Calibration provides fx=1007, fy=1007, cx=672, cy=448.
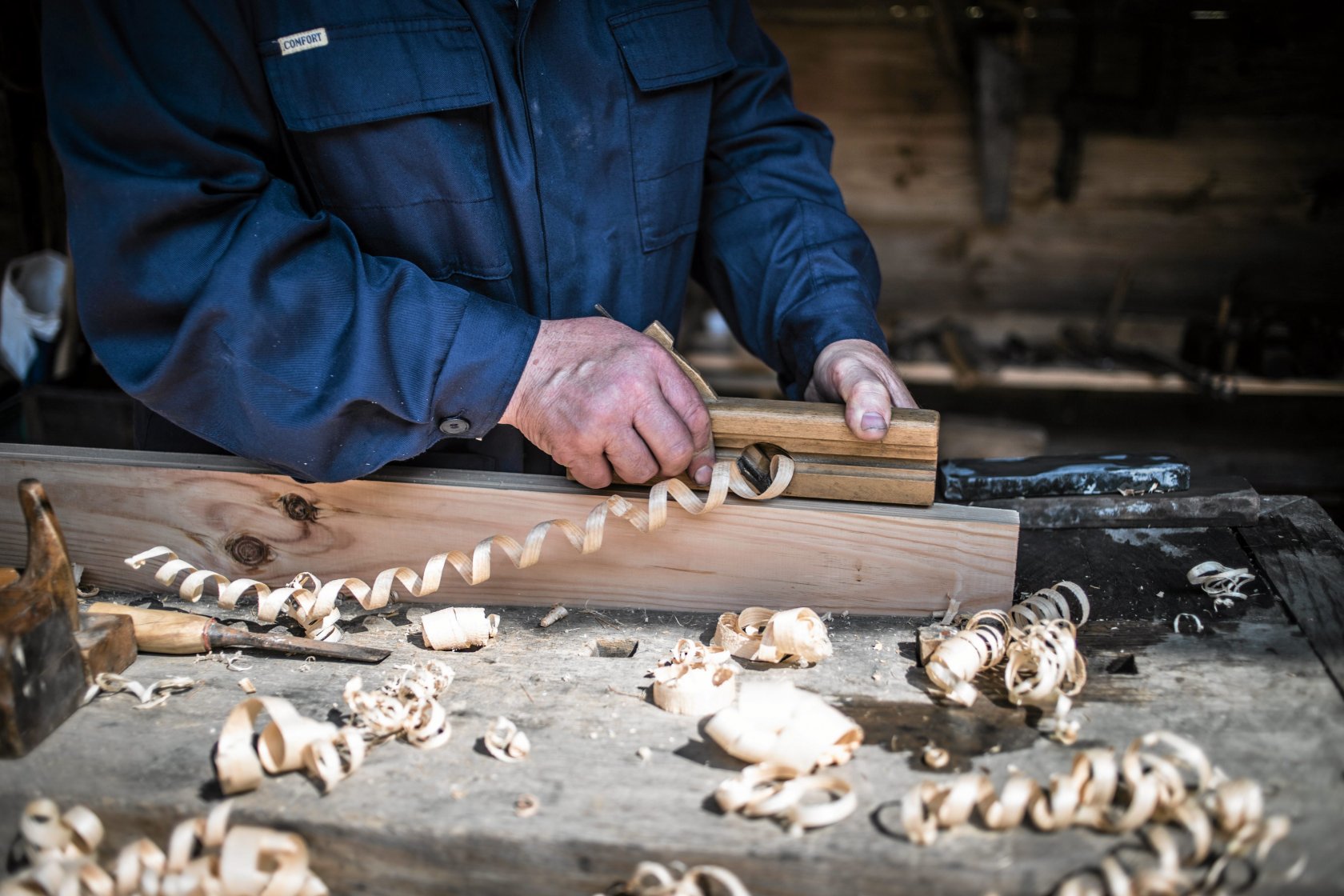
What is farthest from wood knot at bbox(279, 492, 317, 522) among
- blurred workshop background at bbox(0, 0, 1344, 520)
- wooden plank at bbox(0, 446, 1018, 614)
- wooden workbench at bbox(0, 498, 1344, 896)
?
blurred workshop background at bbox(0, 0, 1344, 520)

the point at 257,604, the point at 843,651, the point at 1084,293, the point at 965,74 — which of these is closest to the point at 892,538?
the point at 843,651

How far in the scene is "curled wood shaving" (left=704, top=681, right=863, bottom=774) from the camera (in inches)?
39.5

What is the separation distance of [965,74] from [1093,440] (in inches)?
58.8

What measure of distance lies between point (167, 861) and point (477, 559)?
481 millimetres

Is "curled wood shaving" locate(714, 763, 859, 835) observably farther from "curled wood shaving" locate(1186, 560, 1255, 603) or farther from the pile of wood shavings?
"curled wood shaving" locate(1186, 560, 1255, 603)

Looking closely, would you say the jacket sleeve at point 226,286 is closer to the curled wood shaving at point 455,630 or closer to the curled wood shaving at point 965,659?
the curled wood shaving at point 455,630

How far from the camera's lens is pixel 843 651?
1.23 m

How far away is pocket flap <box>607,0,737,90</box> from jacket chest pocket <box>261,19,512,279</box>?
0.25 m

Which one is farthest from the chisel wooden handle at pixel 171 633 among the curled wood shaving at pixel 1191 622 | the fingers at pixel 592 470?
the curled wood shaving at pixel 1191 622

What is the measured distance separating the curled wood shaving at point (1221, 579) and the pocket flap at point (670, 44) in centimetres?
105

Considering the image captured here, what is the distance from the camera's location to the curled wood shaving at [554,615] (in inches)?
51.6

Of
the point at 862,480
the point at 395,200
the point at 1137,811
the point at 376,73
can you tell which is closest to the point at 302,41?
the point at 376,73

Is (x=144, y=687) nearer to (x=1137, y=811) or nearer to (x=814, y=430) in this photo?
(x=814, y=430)

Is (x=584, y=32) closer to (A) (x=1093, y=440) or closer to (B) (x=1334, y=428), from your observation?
(A) (x=1093, y=440)
